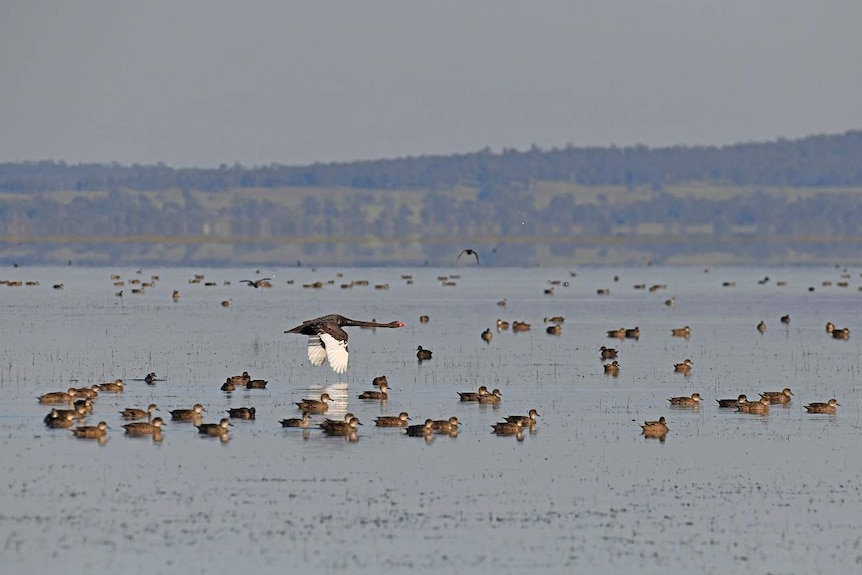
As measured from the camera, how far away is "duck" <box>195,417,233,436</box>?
2269 centimetres

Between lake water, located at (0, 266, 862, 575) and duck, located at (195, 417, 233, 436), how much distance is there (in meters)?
0.23

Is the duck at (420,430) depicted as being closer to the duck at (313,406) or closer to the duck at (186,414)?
the duck at (313,406)

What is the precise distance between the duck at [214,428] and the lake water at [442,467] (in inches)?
8.9

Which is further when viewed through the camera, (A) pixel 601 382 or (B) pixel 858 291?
(B) pixel 858 291

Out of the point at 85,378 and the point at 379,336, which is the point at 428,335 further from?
the point at 85,378

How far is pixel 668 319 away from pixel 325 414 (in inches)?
1158

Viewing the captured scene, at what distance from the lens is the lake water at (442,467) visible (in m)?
16.0

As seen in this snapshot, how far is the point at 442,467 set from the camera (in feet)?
67.6

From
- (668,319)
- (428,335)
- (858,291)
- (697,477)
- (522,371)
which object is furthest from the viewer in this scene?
(858,291)

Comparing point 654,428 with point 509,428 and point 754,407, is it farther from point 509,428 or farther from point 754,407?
point 754,407

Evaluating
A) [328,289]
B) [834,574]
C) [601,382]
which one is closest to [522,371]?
[601,382]

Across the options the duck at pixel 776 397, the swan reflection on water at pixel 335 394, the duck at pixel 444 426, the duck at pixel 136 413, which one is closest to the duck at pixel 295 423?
the swan reflection on water at pixel 335 394

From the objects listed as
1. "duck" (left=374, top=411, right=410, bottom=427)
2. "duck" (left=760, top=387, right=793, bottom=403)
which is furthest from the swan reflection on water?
"duck" (left=760, top=387, right=793, bottom=403)

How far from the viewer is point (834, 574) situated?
15258 millimetres
